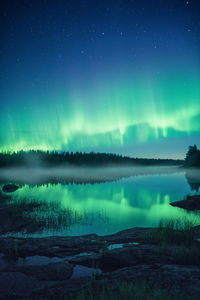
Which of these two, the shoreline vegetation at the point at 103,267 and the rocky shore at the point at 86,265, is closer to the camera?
the shoreline vegetation at the point at 103,267

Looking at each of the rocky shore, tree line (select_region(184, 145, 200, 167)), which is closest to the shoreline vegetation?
the rocky shore

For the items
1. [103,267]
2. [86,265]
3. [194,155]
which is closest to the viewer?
[103,267]

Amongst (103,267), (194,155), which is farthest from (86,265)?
(194,155)

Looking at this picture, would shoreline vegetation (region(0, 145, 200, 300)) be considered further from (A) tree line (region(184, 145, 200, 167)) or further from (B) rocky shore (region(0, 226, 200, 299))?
(A) tree line (region(184, 145, 200, 167))

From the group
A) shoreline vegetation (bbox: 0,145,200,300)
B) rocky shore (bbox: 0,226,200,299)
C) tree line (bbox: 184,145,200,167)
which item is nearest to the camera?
shoreline vegetation (bbox: 0,145,200,300)

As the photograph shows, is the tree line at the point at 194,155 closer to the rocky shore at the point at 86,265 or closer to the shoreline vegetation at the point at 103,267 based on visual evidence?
the shoreline vegetation at the point at 103,267

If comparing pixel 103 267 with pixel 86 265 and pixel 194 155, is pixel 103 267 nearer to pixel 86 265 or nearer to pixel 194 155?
pixel 86 265

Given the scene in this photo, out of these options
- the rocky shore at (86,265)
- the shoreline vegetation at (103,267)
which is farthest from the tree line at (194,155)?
the rocky shore at (86,265)

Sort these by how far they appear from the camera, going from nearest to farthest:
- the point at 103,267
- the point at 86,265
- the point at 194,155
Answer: the point at 103,267 < the point at 86,265 < the point at 194,155

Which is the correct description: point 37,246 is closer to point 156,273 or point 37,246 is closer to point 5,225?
point 5,225

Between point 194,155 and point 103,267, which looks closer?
point 103,267

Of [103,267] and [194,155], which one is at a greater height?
[194,155]

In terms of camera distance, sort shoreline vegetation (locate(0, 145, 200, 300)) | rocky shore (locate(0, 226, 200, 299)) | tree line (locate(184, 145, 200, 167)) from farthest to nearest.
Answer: tree line (locate(184, 145, 200, 167)), rocky shore (locate(0, 226, 200, 299)), shoreline vegetation (locate(0, 145, 200, 300))

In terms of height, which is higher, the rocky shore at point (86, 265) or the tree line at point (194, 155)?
the tree line at point (194, 155)
